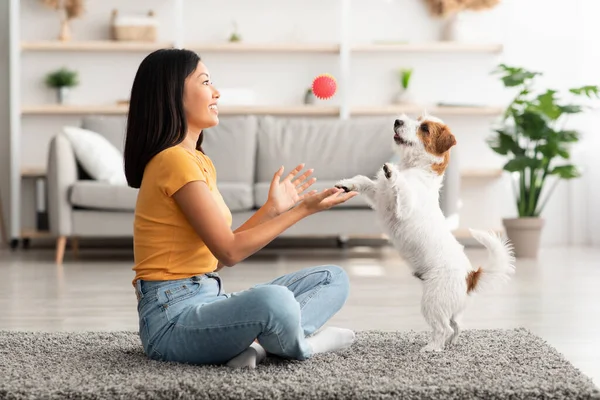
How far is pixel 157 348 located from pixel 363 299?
1.43 m

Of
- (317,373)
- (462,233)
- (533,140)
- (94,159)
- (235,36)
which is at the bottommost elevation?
(462,233)

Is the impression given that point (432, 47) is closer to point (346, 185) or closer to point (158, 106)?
point (346, 185)

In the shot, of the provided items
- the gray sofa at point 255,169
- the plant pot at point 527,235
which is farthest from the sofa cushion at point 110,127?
the plant pot at point 527,235

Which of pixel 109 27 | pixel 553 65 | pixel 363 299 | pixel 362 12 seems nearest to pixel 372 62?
pixel 362 12

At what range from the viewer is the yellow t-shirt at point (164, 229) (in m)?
1.91

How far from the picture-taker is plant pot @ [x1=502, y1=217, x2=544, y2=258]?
16.8 feet

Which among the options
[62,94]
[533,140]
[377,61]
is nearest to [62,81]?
[62,94]

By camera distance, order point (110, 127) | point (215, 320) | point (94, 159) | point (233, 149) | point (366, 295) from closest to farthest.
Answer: point (215, 320), point (366, 295), point (94, 159), point (233, 149), point (110, 127)

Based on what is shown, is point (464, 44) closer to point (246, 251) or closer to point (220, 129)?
point (220, 129)


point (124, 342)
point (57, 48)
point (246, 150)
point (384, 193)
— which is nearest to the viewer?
point (384, 193)

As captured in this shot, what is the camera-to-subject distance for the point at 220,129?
5.30 meters

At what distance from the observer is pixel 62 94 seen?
596cm

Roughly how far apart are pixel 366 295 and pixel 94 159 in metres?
2.14

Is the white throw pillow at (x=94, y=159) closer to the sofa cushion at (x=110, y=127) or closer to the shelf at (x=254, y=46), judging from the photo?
the sofa cushion at (x=110, y=127)
